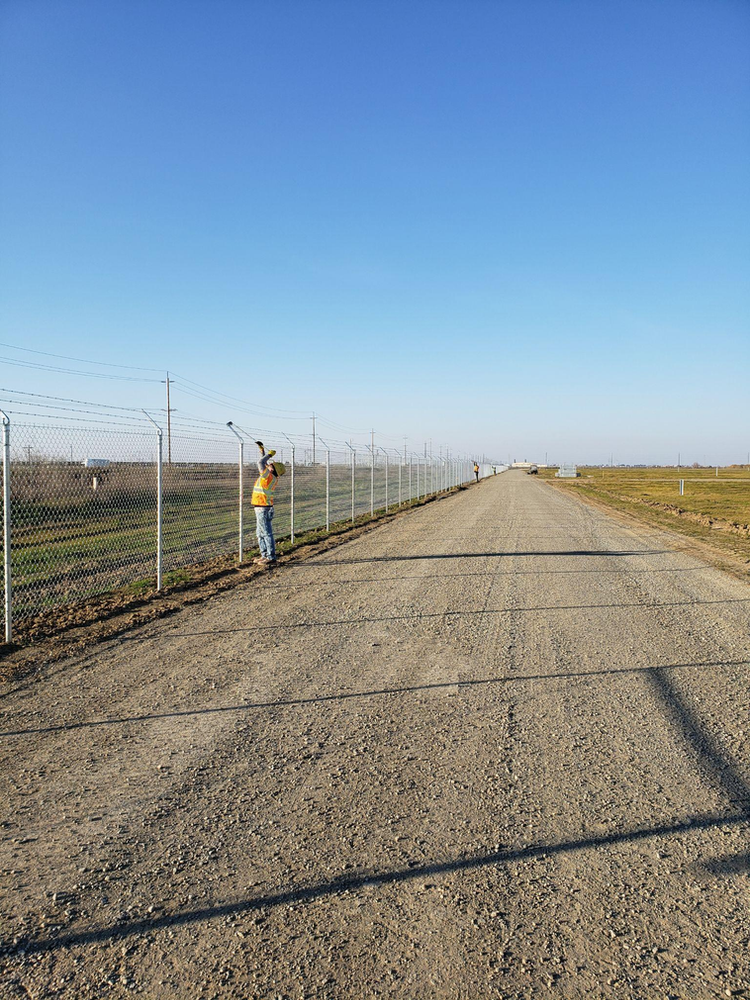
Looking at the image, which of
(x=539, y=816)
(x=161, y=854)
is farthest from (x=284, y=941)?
(x=539, y=816)

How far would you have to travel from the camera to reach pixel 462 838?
3336 millimetres

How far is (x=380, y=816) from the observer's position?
3.53 m

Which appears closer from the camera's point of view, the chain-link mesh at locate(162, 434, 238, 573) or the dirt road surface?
the dirt road surface

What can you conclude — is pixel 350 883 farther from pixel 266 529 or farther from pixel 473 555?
pixel 473 555

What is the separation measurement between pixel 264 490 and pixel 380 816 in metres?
8.53

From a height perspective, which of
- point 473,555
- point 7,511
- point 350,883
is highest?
point 7,511

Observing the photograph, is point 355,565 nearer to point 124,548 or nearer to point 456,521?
point 124,548

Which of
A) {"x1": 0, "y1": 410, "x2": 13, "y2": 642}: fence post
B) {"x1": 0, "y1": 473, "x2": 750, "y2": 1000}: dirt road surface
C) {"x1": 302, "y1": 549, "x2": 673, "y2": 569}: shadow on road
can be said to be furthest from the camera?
{"x1": 302, "y1": 549, "x2": 673, "y2": 569}: shadow on road

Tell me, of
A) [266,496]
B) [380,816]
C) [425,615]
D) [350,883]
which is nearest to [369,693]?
[380,816]

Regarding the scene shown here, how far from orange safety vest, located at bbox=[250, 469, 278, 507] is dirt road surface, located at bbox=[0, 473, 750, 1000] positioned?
451 cm

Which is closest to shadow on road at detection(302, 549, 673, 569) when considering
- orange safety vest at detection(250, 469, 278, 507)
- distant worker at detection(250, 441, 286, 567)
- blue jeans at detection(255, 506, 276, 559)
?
blue jeans at detection(255, 506, 276, 559)

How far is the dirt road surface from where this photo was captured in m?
2.54

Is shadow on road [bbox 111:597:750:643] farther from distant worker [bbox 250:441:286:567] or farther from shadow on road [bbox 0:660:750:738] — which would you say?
distant worker [bbox 250:441:286:567]

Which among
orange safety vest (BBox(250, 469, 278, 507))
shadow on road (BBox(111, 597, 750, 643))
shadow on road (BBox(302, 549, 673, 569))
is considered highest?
orange safety vest (BBox(250, 469, 278, 507))
